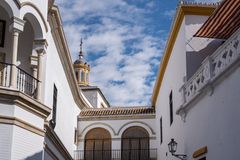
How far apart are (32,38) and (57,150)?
5168 millimetres

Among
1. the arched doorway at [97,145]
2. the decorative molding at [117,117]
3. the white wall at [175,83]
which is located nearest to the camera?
the white wall at [175,83]

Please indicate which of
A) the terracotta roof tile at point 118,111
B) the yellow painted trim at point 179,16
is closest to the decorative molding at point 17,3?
the yellow painted trim at point 179,16

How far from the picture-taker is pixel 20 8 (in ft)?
44.3

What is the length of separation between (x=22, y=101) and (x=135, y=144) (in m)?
16.3

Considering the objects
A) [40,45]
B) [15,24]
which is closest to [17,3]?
[15,24]

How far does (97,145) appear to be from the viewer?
28.7 metres

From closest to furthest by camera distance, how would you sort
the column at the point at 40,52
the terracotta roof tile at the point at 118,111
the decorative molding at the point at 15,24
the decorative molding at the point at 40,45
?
the decorative molding at the point at 15,24
the column at the point at 40,52
the decorative molding at the point at 40,45
the terracotta roof tile at the point at 118,111

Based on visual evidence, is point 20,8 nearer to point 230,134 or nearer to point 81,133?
point 230,134

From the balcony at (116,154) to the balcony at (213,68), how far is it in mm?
12999

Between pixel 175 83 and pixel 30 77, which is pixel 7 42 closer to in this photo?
pixel 30 77

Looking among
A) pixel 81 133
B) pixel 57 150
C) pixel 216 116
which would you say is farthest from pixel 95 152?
pixel 216 116

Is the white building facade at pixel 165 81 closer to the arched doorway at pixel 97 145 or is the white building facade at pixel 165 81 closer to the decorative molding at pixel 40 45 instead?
the decorative molding at pixel 40 45

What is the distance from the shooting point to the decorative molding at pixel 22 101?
40.9ft

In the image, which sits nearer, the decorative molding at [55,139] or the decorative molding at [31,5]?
the decorative molding at [31,5]
